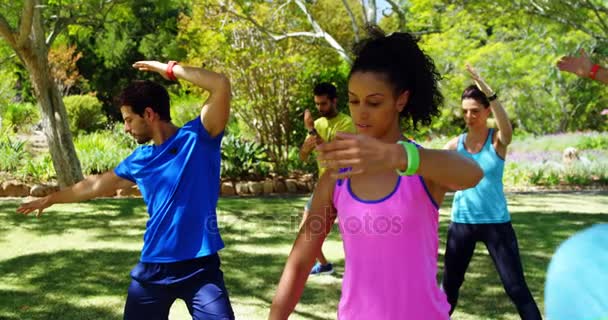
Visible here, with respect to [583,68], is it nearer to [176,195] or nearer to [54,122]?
[176,195]

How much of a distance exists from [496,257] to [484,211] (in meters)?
0.34

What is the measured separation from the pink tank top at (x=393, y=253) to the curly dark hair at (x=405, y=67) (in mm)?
356

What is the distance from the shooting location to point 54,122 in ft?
39.3

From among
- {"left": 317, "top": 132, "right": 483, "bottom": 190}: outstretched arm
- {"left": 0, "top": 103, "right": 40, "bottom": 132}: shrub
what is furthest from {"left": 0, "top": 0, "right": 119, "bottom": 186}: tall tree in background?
{"left": 317, "top": 132, "right": 483, "bottom": 190}: outstretched arm

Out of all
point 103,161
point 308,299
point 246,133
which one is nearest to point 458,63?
point 246,133

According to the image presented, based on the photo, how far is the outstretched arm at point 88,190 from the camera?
3.67 m

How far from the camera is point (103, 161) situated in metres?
14.6

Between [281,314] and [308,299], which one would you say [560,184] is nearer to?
[308,299]

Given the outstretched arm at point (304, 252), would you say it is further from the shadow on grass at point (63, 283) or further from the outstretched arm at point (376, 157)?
the shadow on grass at point (63, 283)

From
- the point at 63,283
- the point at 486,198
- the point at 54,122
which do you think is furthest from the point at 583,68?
the point at 54,122

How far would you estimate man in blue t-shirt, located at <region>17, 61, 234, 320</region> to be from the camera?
10.8 ft

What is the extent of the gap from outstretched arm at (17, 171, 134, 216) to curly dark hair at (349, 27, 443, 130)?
1781 mm

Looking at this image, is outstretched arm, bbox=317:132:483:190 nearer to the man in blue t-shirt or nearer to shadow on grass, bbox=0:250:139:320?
the man in blue t-shirt

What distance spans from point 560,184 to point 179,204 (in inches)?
555
